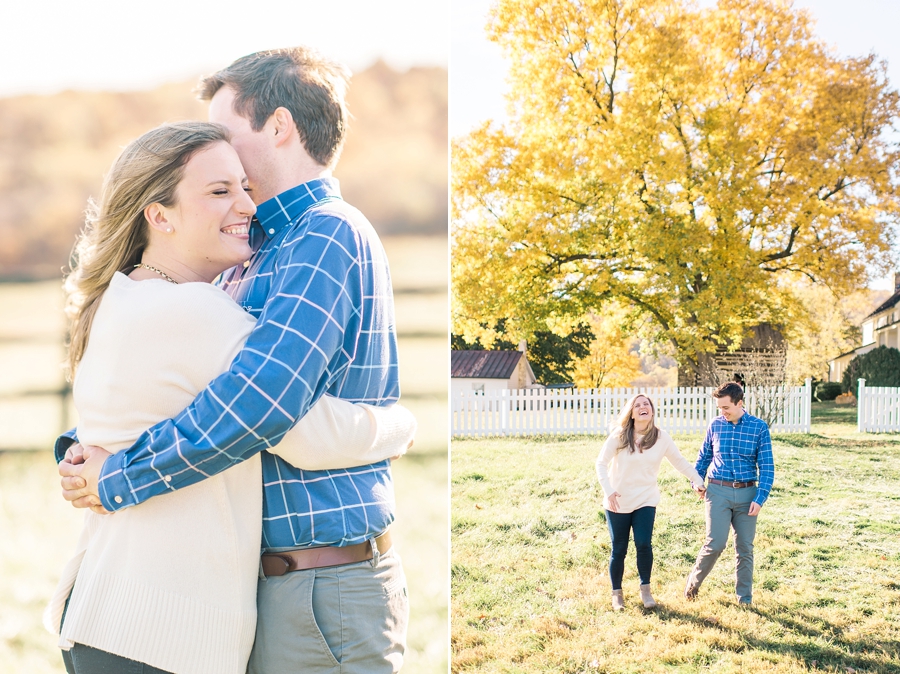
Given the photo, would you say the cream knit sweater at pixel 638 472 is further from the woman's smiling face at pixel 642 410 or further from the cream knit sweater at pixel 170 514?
the cream knit sweater at pixel 170 514

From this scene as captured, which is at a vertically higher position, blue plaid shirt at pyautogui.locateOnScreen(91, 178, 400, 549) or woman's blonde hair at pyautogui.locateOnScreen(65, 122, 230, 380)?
woman's blonde hair at pyautogui.locateOnScreen(65, 122, 230, 380)

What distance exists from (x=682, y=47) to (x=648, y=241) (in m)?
0.77

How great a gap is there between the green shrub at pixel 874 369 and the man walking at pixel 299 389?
8.14 ft

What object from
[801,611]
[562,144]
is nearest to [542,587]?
[801,611]

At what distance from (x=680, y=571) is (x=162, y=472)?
8.48 feet

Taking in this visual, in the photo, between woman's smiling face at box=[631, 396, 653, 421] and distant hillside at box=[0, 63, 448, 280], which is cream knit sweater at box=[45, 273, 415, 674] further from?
distant hillside at box=[0, 63, 448, 280]

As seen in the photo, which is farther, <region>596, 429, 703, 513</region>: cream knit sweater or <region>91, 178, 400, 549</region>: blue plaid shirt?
<region>596, 429, 703, 513</region>: cream knit sweater

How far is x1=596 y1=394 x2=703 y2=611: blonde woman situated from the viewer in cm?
298

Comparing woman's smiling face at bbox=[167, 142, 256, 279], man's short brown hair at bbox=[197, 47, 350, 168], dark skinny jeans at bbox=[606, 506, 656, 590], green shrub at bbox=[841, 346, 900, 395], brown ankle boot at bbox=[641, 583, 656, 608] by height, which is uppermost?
man's short brown hair at bbox=[197, 47, 350, 168]

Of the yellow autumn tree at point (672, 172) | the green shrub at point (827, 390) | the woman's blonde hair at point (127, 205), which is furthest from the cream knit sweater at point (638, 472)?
the woman's blonde hair at point (127, 205)

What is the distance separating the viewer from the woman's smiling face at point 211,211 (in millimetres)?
1042

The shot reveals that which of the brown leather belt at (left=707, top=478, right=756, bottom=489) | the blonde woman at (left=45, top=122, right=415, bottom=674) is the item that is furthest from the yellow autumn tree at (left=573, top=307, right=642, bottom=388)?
the blonde woman at (left=45, top=122, right=415, bottom=674)

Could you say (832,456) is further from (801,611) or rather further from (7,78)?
(7,78)

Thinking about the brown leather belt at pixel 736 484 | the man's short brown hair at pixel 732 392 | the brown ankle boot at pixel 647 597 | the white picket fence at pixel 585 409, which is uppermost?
the man's short brown hair at pixel 732 392
